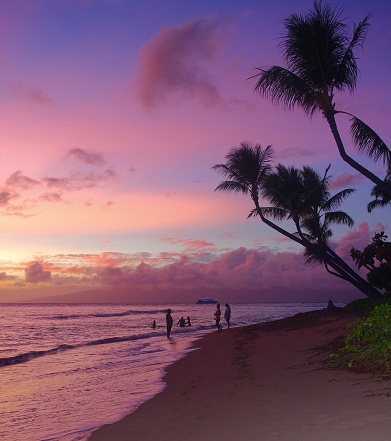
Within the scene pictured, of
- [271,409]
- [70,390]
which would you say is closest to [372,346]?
[271,409]

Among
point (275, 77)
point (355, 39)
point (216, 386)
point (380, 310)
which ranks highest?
point (355, 39)

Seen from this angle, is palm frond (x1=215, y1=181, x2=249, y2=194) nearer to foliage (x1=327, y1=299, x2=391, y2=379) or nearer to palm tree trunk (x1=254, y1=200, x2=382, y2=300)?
palm tree trunk (x1=254, y1=200, x2=382, y2=300)

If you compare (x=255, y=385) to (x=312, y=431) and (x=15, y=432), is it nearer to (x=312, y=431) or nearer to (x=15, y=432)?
(x=312, y=431)

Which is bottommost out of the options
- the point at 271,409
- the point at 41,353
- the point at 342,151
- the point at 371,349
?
the point at 41,353

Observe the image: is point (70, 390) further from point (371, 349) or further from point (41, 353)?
point (41, 353)

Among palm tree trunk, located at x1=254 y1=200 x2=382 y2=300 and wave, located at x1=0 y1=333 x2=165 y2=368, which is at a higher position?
palm tree trunk, located at x1=254 y1=200 x2=382 y2=300

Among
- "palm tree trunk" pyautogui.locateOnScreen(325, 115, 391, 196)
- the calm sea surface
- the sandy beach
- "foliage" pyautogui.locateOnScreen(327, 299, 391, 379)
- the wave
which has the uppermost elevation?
"palm tree trunk" pyautogui.locateOnScreen(325, 115, 391, 196)

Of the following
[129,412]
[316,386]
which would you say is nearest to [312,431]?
[316,386]

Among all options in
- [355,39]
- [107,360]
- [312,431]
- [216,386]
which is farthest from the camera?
[107,360]

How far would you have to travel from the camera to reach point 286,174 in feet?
114

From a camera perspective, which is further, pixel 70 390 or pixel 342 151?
pixel 342 151

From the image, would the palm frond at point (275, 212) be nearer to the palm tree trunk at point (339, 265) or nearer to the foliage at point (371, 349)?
the palm tree trunk at point (339, 265)

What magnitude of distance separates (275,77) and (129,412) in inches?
517

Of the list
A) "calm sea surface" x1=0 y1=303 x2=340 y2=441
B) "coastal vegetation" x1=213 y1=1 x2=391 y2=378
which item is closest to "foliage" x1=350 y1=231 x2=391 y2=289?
"coastal vegetation" x1=213 y1=1 x2=391 y2=378
